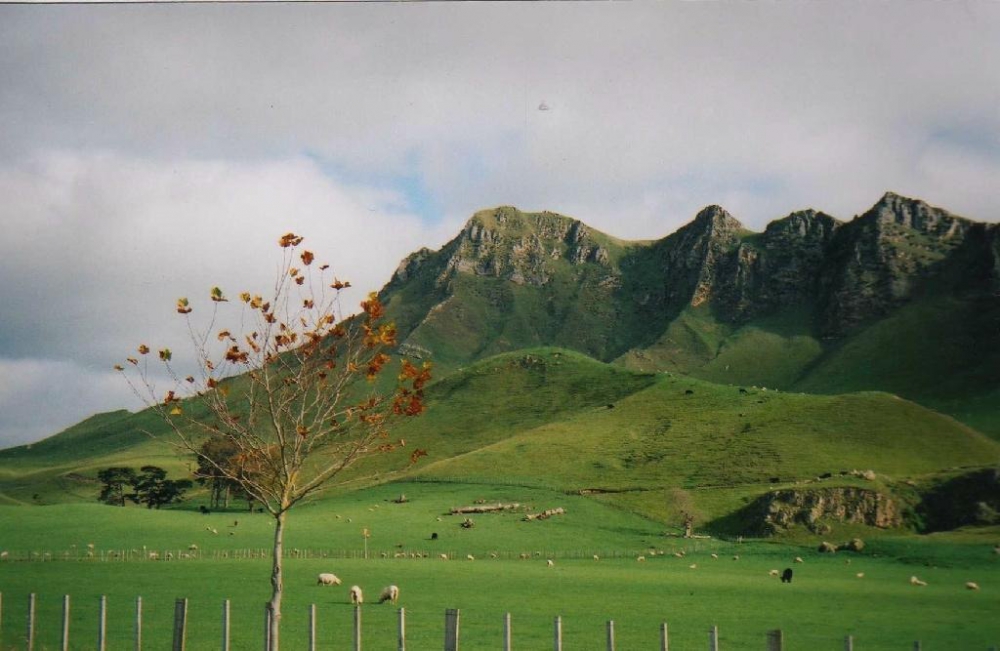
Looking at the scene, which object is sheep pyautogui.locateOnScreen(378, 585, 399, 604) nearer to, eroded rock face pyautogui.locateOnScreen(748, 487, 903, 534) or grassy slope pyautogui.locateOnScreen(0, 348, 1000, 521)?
eroded rock face pyautogui.locateOnScreen(748, 487, 903, 534)

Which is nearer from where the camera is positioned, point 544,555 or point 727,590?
point 727,590

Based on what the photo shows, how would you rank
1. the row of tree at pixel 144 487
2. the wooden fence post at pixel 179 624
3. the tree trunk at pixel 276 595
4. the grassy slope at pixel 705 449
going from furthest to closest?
the row of tree at pixel 144 487 → the grassy slope at pixel 705 449 → the tree trunk at pixel 276 595 → the wooden fence post at pixel 179 624

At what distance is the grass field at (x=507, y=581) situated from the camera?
115 feet

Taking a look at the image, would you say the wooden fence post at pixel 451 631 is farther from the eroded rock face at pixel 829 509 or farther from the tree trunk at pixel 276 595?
the eroded rock face at pixel 829 509

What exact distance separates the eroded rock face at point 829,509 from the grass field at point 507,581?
5885 mm

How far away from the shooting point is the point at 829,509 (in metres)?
90.8

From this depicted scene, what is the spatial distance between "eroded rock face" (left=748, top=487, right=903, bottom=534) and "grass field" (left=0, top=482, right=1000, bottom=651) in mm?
5885

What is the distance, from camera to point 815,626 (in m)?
37.9

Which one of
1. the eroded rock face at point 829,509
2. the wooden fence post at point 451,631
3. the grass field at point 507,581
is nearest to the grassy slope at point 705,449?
the eroded rock face at point 829,509

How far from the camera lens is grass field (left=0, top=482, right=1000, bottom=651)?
34.9 m

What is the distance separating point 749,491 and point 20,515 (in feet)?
267

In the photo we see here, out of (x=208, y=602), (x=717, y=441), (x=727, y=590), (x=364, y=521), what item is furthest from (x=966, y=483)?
(x=208, y=602)

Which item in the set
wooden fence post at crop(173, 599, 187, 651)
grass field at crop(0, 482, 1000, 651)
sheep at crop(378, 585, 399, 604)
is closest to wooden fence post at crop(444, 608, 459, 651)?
wooden fence post at crop(173, 599, 187, 651)

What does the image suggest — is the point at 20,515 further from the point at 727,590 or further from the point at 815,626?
the point at 815,626
